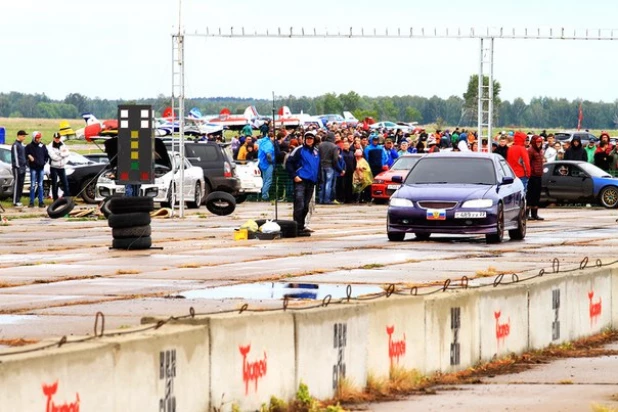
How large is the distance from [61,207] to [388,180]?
514 inches

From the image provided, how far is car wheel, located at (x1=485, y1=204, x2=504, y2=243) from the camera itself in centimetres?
2648

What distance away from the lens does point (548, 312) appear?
49.6 ft

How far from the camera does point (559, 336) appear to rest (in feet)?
50.5

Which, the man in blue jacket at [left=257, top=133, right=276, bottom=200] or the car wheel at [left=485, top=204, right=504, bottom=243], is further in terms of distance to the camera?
the man in blue jacket at [left=257, top=133, right=276, bottom=200]

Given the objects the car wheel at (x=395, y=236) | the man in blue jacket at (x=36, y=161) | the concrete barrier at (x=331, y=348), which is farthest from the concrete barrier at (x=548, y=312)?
the man in blue jacket at (x=36, y=161)

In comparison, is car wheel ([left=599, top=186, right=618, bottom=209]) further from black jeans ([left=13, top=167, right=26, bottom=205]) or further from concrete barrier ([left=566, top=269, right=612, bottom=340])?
concrete barrier ([left=566, top=269, right=612, bottom=340])

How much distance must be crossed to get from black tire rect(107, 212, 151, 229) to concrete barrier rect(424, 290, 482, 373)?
37.0 feet

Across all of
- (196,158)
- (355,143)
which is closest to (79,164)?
(196,158)

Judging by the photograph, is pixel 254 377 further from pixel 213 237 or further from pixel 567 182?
pixel 567 182

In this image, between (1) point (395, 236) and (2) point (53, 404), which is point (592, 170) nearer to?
(1) point (395, 236)

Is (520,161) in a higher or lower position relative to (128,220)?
higher

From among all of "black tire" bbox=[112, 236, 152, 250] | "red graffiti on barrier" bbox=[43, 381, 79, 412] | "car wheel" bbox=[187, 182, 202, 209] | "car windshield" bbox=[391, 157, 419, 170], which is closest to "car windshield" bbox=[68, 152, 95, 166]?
"car wheel" bbox=[187, 182, 202, 209]

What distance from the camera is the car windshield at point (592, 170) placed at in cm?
4522

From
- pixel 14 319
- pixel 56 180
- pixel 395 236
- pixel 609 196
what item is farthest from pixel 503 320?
pixel 609 196
